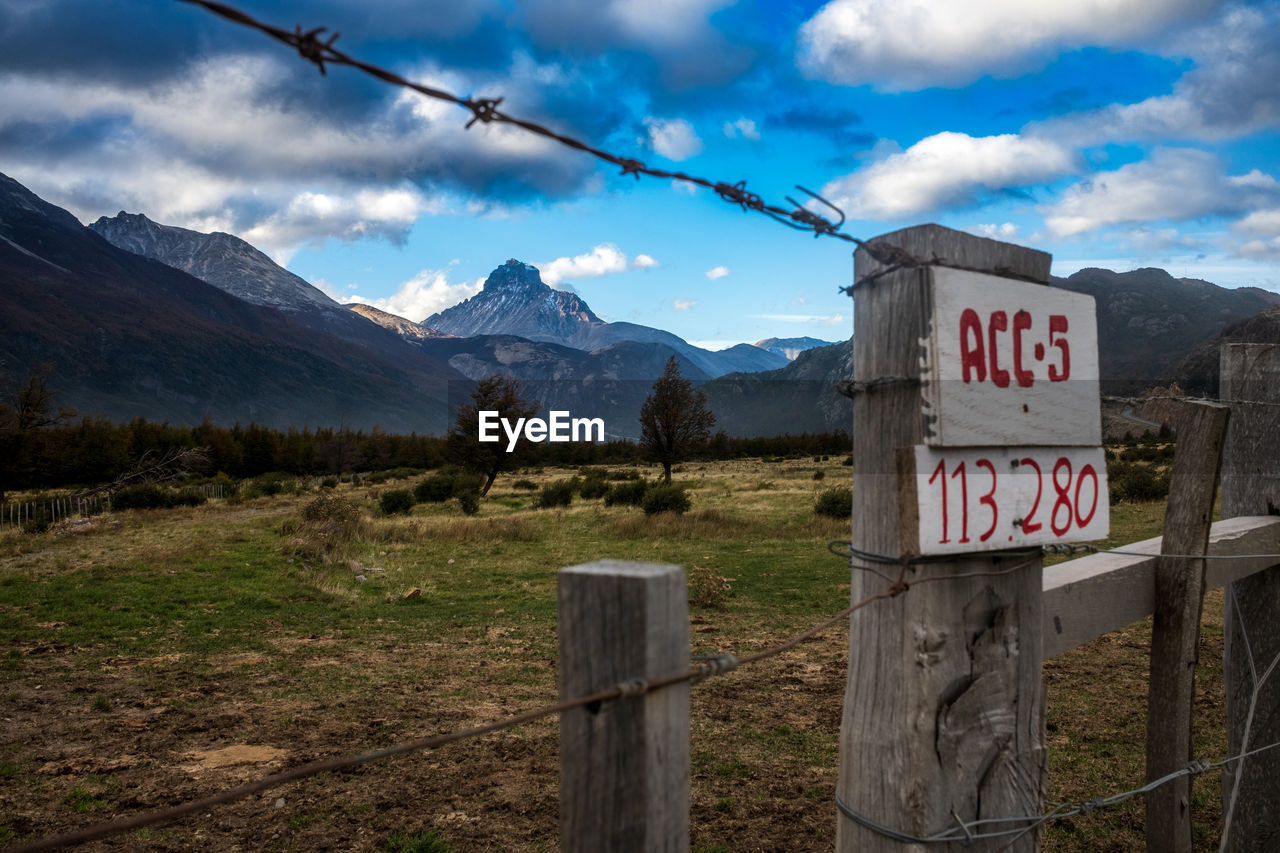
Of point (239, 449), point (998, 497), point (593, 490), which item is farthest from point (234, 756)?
point (239, 449)

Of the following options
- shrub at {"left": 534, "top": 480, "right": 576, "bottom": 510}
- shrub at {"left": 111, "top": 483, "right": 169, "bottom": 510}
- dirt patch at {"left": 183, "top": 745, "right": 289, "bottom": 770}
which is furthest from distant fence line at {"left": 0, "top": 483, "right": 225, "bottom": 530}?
dirt patch at {"left": 183, "top": 745, "right": 289, "bottom": 770}

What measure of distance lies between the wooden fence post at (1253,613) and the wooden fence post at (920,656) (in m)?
1.85

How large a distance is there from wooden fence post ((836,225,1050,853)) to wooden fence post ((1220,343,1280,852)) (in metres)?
1.85

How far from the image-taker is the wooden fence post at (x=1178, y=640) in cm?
252

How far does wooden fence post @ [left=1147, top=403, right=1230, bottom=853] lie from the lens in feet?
8.25

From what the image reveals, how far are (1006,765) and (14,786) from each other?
6709 mm

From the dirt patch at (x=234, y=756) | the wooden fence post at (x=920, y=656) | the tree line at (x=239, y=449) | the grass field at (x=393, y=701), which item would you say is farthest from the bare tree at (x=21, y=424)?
the wooden fence post at (x=920, y=656)

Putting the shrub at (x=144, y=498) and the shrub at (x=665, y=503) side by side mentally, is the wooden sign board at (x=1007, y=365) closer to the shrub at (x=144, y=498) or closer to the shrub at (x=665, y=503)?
the shrub at (x=665, y=503)

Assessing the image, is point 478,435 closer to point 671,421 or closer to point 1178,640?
point 671,421

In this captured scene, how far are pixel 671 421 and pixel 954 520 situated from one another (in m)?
39.3

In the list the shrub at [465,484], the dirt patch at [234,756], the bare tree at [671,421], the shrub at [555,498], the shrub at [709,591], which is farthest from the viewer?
the bare tree at [671,421]

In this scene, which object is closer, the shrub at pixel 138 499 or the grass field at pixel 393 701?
the grass field at pixel 393 701

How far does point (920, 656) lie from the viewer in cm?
166

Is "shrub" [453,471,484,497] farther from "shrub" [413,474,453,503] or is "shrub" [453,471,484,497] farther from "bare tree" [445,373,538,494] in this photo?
"bare tree" [445,373,538,494]
